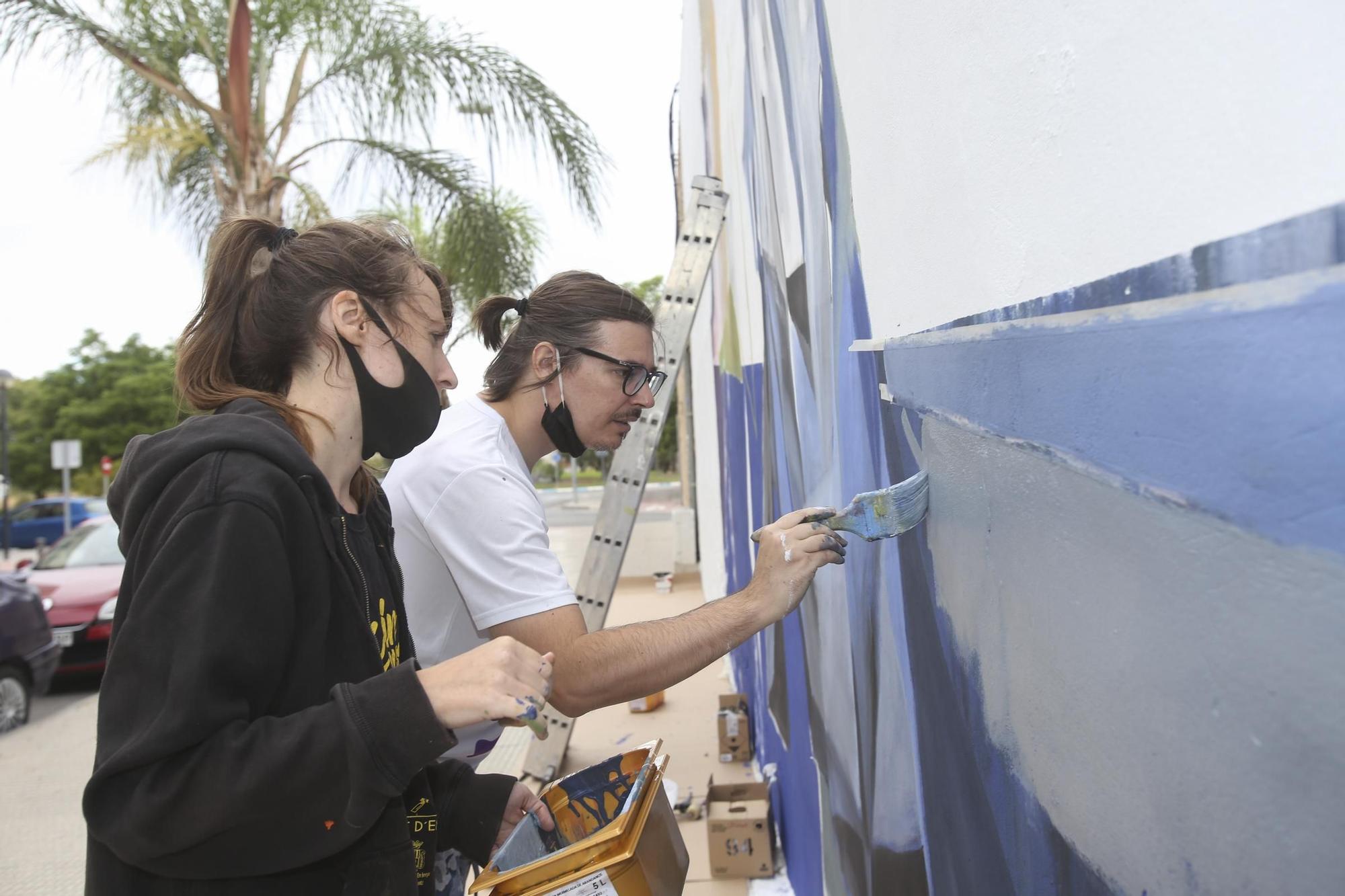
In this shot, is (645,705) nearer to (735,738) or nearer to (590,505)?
(735,738)

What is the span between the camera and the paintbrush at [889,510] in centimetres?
158

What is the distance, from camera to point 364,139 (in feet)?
31.3

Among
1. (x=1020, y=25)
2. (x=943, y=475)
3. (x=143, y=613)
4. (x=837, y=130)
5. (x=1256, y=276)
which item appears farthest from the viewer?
(x=837, y=130)

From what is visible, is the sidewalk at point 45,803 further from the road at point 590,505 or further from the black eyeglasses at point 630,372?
the road at point 590,505

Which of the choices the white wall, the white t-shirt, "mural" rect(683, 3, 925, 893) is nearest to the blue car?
"mural" rect(683, 3, 925, 893)

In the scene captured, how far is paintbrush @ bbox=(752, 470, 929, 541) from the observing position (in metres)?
1.58

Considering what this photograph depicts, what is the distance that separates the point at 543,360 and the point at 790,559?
1044 millimetres

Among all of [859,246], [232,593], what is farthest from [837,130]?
[232,593]

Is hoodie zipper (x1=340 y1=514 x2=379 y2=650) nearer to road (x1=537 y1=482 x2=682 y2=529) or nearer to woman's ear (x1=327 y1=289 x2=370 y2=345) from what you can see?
woman's ear (x1=327 y1=289 x2=370 y2=345)

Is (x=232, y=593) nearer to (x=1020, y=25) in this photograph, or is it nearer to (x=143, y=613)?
(x=143, y=613)

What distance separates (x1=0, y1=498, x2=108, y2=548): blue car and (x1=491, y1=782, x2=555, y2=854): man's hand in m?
24.0

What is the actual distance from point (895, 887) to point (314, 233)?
1.66 metres

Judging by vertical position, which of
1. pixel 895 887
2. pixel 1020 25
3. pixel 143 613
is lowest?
pixel 895 887

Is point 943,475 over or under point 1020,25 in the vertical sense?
under
